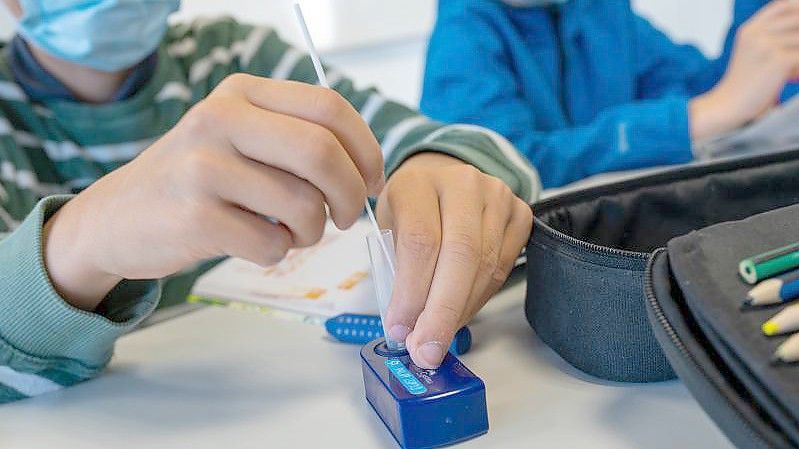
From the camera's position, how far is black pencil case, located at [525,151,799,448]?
0.92 feet

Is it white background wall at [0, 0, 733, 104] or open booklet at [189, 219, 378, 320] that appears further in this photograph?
white background wall at [0, 0, 733, 104]

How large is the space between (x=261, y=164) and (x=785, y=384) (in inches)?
9.9

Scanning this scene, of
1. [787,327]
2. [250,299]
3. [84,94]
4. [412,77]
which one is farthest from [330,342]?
[412,77]

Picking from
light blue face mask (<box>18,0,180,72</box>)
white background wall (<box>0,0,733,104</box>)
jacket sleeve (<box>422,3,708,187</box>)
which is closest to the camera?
light blue face mask (<box>18,0,180,72</box>)

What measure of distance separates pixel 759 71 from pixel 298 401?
0.77m

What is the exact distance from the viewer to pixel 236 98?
15.3 inches

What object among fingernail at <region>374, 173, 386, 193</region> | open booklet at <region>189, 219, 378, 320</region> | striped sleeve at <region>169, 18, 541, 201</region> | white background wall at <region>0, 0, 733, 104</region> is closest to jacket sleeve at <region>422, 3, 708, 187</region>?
striped sleeve at <region>169, 18, 541, 201</region>

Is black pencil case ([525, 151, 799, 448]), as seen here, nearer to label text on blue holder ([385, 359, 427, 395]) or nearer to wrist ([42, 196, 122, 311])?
label text on blue holder ([385, 359, 427, 395])

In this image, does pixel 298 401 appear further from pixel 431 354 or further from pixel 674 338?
pixel 674 338

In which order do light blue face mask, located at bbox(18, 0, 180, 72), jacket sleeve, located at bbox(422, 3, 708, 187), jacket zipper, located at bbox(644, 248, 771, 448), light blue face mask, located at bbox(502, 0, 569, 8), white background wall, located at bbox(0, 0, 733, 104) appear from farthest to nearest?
white background wall, located at bbox(0, 0, 733, 104)
light blue face mask, located at bbox(502, 0, 569, 8)
jacket sleeve, located at bbox(422, 3, 708, 187)
light blue face mask, located at bbox(18, 0, 180, 72)
jacket zipper, located at bbox(644, 248, 771, 448)

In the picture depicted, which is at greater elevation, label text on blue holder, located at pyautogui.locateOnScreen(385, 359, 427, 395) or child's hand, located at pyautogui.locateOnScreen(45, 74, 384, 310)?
child's hand, located at pyautogui.locateOnScreen(45, 74, 384, 310)

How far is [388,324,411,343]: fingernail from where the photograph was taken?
16.0 inches

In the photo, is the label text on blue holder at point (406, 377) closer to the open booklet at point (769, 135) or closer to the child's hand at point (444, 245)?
the child's hand at point (444, 245)

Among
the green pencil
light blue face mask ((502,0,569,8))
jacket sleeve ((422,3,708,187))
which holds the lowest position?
jacket sleeve ((422,3,708,187))
